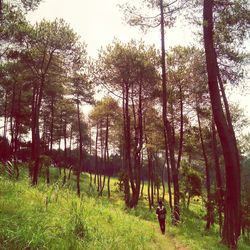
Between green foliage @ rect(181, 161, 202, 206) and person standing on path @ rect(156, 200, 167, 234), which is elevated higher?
green foliage @ rect(181, 161, 202, 206)

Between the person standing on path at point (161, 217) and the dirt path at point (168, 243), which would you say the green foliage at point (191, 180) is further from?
the dirt path at point (168, 243)

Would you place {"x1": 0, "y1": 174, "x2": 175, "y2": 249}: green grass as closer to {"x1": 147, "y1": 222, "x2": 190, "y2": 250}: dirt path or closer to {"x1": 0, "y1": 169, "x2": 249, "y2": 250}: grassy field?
{"x1": 0, "y1": 169, "x2": 249, "y2": 250}: grassy field

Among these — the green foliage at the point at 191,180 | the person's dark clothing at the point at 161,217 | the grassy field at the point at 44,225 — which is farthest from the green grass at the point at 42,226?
the green foliage at the point at 191,180

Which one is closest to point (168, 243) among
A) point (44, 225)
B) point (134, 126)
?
point (44, 225)

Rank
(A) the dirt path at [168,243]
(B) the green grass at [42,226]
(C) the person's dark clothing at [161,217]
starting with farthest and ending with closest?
(C) the person's dark clothing at [161,217] < (A) the dirt path at [168,243] < (B) the green grass at [42,226]

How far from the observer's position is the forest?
916 centimetres

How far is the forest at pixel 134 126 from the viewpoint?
9156 millimetres

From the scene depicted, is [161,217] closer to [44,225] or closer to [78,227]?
[78,227]

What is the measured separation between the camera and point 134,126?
33969 millimetres

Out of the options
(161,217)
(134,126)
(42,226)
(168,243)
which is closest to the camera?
(42,226)

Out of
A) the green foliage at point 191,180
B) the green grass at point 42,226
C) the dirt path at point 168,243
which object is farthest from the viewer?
the green foliage at point 191,180

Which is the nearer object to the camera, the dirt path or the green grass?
the green grass

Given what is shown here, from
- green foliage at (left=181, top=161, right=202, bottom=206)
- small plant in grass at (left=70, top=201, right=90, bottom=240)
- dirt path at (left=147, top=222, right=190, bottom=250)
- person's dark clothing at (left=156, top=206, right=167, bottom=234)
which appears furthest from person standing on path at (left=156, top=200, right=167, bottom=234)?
green foliage at (left=181, top=161, right=202, bottom=206)

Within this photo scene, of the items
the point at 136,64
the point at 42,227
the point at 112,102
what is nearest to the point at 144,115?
the point at 112,102
